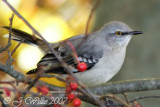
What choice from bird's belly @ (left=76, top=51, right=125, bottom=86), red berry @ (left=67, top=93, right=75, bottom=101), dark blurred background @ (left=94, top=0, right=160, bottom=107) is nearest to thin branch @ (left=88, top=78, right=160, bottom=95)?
red berry @ (left=67, top=93, right=75, bottom=101)

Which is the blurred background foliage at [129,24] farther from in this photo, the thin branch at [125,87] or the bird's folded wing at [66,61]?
the thin branch at [125,87]

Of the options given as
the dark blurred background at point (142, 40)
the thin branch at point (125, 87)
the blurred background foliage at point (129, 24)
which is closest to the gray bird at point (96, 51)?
the thin branch at point (125, 87)

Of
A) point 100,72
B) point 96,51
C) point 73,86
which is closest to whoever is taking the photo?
point 73,86

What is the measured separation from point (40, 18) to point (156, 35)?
2.60m

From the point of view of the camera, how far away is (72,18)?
812 cm

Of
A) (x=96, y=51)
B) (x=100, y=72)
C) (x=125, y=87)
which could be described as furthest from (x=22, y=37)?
(x=125, y=87)

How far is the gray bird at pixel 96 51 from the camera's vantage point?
170 inches

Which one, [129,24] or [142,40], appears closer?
[142,40]

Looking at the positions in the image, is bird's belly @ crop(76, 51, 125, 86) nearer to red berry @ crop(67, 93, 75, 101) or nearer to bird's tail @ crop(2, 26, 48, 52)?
bird's tail @ crop(2, 26, 48, 52)

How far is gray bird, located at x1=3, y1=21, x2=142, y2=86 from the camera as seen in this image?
14.2ft

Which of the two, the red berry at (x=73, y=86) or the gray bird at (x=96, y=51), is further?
the gray bird at (x=96, y=51)

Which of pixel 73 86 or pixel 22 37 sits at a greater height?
pixel 22 37

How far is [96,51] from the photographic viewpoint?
4.74 metres

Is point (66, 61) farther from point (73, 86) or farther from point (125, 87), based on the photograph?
point (73, 86)
